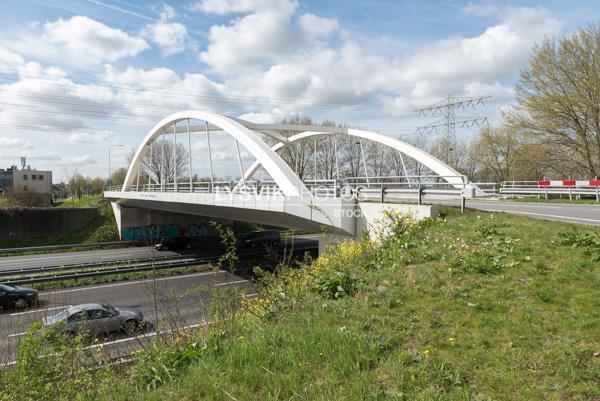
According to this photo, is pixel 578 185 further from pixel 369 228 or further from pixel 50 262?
pixel 50 262

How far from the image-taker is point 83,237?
3806 cm

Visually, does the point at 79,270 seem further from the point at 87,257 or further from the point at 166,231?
the point at 166,231

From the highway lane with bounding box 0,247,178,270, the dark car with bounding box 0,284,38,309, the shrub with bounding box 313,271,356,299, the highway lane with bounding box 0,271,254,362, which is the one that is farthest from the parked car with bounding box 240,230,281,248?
the shrub with bounding box 313,271,356,299

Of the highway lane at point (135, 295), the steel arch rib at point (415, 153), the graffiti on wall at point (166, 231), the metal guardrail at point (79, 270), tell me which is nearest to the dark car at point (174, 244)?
the graffiti on wall at point (166, 231)

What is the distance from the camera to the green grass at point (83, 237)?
3603 cm

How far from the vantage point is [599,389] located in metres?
3.23

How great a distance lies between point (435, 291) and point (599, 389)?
8.61 feet

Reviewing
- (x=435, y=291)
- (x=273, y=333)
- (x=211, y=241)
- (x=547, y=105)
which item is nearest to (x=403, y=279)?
(x=435, y=291)

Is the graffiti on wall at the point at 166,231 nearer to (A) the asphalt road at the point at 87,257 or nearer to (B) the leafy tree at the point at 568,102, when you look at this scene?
(A) the asphalt road at the point at 87,257

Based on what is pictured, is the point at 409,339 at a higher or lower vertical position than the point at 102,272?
higher

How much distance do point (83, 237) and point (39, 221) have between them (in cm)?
472

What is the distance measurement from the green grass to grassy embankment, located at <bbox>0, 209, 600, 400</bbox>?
119 feet

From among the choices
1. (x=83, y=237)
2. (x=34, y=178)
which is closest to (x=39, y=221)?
(x=83, y=237)

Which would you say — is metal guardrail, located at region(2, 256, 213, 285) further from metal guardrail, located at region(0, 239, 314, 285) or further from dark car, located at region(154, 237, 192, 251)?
dark car, located at region(154, 237, 192, 251)
